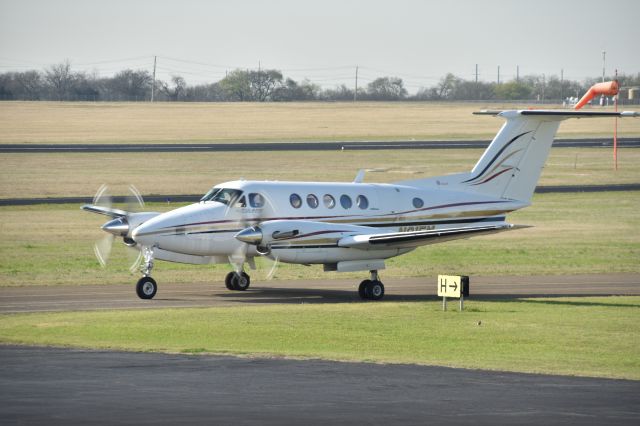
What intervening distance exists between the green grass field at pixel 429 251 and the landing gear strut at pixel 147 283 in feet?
14.8

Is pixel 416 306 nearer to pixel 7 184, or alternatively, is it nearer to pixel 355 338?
pixel 355 338

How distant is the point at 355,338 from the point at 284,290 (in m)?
10.2

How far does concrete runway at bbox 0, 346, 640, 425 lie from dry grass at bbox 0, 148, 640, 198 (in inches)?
1813

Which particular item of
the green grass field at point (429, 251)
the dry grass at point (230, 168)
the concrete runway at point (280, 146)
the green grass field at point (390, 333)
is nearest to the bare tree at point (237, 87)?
the concrete runway at point (280, 146)

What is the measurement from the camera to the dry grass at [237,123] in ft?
350

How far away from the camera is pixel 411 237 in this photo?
3306cm

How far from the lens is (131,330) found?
26.4 m

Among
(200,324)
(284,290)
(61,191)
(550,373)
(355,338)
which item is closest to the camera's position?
(550,373)

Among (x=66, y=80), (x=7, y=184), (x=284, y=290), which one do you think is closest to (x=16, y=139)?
(x=7, y=184)

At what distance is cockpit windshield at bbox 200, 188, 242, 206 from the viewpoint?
33.7m

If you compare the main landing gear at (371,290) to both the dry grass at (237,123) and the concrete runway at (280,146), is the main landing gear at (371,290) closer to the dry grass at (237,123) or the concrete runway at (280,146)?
the concrete runway at (280,146)

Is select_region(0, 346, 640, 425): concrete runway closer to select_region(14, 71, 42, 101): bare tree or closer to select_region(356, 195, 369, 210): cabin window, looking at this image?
select_region(356, 195, 369, 210): cabin window

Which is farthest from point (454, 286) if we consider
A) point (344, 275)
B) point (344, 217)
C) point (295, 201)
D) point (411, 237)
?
point (344, 275)

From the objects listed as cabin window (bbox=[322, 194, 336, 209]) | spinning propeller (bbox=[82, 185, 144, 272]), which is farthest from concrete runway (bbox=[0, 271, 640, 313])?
cabin window (bbox=[322, 194, 336, 209])
